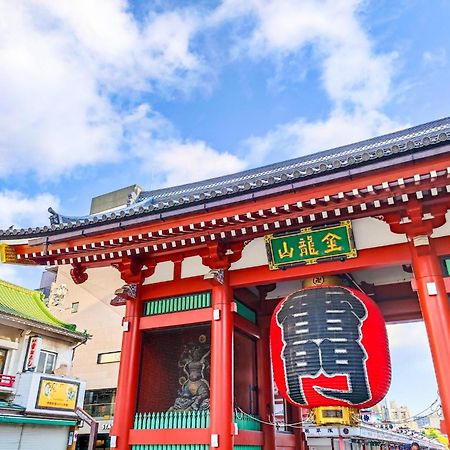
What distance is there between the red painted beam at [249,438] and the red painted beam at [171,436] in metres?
0.69

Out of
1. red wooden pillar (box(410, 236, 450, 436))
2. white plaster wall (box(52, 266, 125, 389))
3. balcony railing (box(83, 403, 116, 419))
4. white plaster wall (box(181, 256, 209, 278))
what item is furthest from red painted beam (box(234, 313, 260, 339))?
balcony railing (box(83, 403, 116, 419))

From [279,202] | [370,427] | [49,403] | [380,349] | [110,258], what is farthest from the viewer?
[370,427]

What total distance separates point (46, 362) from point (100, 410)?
588 centimetres

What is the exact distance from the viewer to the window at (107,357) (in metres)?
23.2

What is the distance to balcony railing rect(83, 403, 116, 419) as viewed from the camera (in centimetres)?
2203

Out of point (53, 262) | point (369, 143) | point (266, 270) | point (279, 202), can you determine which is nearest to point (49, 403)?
point (53, 262)

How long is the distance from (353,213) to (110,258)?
504 cm

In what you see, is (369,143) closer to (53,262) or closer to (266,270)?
(266,270)

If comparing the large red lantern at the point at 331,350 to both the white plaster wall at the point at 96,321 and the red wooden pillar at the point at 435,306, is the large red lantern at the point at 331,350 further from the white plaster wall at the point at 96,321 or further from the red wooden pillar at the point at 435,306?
the white plaster wall at the point at 96,321

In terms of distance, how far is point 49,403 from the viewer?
54.3 ft

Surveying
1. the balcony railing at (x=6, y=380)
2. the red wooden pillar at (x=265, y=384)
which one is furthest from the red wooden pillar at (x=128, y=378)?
the balcony railing at (x=6, y=380)

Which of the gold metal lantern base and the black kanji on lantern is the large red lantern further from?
the gold metal lantern base

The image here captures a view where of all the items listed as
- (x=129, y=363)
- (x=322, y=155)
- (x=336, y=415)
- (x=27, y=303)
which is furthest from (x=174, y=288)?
(x=27, y=303)

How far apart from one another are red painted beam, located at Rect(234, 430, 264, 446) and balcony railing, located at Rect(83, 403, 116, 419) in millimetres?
15863
